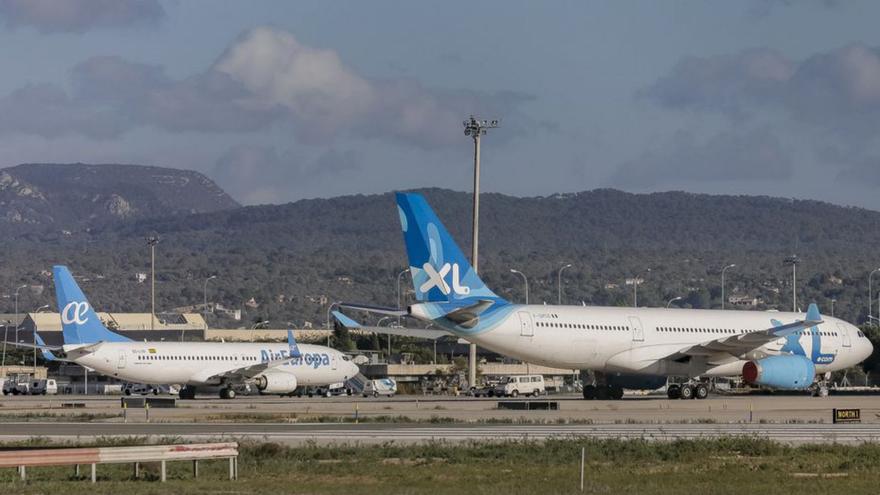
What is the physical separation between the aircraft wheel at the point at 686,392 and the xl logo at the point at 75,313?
3096 centimetres

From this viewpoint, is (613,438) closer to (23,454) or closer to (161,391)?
(23,454)

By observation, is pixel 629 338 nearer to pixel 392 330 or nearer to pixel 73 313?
pixel 392 330

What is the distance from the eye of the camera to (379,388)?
10038 centimetres

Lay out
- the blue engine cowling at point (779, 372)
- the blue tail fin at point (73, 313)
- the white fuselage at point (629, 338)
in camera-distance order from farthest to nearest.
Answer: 1. the blue tail fin at point (73, 313)
2. the blue engine cowling at point (779, 372)
3. the white fuselage at point (629, 338)

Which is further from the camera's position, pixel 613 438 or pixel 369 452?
pixel 613 438

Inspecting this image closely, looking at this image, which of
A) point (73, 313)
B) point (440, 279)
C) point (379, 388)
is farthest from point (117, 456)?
point (379, 388)

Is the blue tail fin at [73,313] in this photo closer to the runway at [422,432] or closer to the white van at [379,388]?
the white van at [379,388]

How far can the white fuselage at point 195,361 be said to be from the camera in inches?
3155

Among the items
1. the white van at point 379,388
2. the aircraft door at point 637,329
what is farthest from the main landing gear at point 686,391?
the white van at point 379,388

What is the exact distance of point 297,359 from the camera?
88750mm

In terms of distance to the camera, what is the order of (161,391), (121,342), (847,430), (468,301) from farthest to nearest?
(161,391)
(121,342)
(468,301)
(847,430)

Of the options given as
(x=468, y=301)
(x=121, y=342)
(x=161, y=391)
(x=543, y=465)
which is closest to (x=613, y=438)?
(x=543, y=465)

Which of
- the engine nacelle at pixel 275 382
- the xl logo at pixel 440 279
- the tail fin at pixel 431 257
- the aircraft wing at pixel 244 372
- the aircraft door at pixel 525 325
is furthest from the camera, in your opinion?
the engine nacelle at pixel 275 382

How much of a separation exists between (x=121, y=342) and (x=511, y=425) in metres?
38.8
